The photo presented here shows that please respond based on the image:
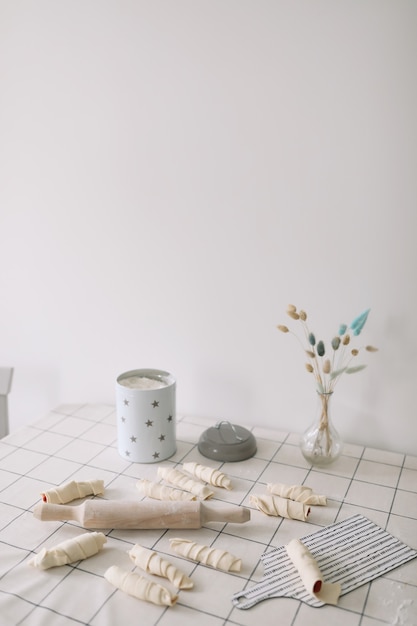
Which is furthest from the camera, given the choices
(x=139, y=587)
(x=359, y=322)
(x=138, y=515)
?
(x=359, y=322)

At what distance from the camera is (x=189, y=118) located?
1376mm

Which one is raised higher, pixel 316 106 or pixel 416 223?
pixel 316 106

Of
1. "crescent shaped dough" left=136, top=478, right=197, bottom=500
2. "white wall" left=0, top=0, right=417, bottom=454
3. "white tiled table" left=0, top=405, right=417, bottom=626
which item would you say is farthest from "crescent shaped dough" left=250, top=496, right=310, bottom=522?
"white wall" left=0, top=0, right=417, bottom=454

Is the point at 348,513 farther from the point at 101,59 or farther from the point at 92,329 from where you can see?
the point at 101,59

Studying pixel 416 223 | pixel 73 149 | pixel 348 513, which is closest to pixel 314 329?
pixel 416 223

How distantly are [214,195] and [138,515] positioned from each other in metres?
0.74

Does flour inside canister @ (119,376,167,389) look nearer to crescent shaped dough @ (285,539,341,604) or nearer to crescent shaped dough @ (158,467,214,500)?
crescent shaped dough @ (158,467,214,500)

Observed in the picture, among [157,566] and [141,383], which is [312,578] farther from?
[141,383]

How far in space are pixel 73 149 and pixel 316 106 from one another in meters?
0.62

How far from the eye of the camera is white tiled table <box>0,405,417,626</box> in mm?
841

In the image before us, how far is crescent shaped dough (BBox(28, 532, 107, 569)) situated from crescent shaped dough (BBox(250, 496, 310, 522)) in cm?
29

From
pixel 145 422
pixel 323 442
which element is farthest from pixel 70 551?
pixel 323 442

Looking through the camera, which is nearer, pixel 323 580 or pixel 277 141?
pixel 323 580

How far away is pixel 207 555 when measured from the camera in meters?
0.94
